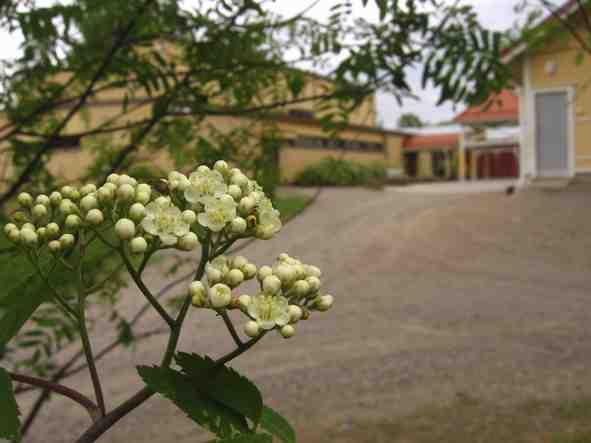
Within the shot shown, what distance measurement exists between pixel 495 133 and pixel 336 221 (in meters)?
15.7

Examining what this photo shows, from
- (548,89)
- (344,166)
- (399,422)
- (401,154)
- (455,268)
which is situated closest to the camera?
(344,166)

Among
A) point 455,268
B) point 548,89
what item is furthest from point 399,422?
point 548,89

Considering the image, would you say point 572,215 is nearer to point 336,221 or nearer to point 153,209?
point 336,221

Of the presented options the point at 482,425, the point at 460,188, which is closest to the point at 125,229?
the point at 482,425

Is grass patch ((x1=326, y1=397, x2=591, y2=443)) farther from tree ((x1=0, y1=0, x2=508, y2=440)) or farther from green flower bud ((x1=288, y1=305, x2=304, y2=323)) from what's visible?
green flower bud ((x1=288, y1=305, x2=304, y2=323))

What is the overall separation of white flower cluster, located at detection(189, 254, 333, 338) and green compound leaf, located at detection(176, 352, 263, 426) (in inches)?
2.0

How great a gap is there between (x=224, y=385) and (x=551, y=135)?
15.9 m

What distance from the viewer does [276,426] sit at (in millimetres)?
717

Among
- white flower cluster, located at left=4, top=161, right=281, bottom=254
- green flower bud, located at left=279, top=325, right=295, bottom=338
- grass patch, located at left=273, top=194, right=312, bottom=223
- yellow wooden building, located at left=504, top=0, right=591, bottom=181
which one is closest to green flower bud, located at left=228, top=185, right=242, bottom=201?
white flower cluster, located at left=4, top=161, right=281, bottom=254

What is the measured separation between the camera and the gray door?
1502 cm

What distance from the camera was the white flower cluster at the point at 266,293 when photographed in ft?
2.27

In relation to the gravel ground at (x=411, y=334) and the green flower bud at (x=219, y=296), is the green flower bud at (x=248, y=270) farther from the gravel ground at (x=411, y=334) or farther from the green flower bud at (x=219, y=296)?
the gravel ground at (x=411, y=334)

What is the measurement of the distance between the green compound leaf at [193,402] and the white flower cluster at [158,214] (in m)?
0.16

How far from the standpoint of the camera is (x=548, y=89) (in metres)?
14.8
